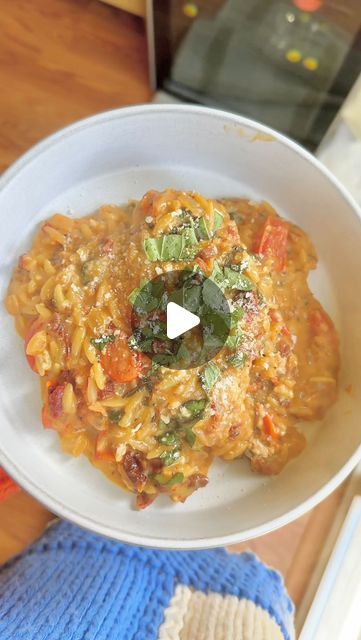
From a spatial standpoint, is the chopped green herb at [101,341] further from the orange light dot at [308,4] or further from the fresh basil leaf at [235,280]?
the orange light dot at [308,4]

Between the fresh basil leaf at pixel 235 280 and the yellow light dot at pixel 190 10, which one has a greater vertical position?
the yellow light dot at pixel 190 10

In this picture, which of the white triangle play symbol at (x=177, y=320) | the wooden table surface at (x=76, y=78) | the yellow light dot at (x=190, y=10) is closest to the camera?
the white triangle play symbol at (x=177, y=320)

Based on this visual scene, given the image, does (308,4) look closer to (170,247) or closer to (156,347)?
(170,247)

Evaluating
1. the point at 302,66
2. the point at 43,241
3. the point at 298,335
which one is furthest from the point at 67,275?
the point at 302,66

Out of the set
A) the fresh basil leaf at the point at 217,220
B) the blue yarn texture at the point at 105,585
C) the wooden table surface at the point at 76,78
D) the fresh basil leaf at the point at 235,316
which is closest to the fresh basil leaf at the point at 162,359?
the fresh basil leaf at the point at 235,316

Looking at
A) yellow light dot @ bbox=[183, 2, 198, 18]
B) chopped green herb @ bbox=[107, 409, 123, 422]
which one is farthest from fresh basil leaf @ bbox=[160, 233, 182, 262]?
yellow light dot @ bbox=[183, 2, 198, 18]

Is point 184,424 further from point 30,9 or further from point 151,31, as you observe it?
point 30,9

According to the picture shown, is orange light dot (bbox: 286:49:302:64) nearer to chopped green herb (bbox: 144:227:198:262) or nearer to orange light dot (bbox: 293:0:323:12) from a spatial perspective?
orange light dot (bbox: 293:0:323:12)
